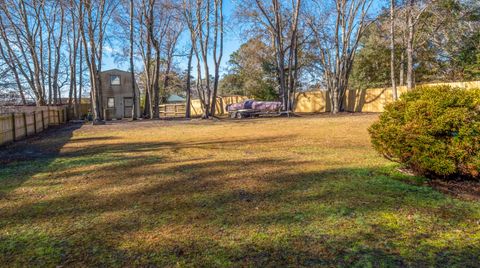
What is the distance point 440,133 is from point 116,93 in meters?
27.1

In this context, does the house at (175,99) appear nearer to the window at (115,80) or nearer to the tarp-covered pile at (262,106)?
the window at (115,80)

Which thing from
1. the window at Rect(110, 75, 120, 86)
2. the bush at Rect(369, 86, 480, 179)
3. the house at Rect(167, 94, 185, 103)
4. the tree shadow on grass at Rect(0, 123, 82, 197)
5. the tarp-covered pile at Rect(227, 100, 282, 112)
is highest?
the window at Rect(110, 75, 120, 86)

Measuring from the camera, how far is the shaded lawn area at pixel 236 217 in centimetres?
206

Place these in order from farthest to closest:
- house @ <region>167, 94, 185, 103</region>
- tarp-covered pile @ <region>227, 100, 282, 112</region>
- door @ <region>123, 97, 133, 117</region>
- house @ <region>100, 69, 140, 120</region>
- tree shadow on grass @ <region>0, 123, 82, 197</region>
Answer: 1. house @ <region>167, 94, 185, 103</region>
2. door @ <region>123, 97, 133, 117</region>
3. house @ <region>100, 69, 140, 120</region>
4. tarp-covered pile @ <region>227, 100, 282, 112</region>
5. tree shadow on grass @ <region>0, 123, 82, 197</region>

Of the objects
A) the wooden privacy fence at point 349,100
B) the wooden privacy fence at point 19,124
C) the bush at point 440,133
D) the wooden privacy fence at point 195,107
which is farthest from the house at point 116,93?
the bush at point 440,133

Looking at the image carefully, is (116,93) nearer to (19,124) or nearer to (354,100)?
(19,124)

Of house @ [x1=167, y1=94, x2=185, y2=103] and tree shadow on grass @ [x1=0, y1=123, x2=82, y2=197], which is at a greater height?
house @ [x1=167, y1=94, x2=185, y2=103]

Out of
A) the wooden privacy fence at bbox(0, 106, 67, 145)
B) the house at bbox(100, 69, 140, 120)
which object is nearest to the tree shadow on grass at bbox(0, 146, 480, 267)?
the wooden privacy fence at bbox(0, 106, 67, 145)

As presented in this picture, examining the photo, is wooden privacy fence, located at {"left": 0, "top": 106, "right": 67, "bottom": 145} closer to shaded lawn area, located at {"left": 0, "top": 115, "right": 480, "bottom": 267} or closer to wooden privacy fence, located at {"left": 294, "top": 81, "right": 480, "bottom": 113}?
shaded lawn area, located at {"left": 0, "top": 115, "right": 480, "bottom": 267}

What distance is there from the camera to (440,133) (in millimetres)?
3594

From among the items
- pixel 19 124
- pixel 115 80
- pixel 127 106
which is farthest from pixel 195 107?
pixel 19 124

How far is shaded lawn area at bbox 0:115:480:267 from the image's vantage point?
206 cm

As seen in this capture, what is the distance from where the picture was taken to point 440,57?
2466cm

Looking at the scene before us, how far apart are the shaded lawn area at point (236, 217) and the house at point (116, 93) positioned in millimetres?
23461
